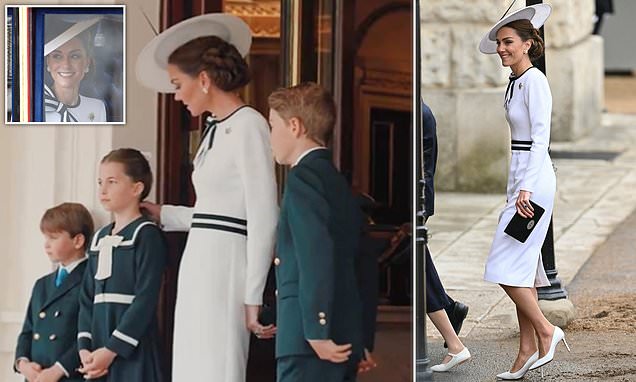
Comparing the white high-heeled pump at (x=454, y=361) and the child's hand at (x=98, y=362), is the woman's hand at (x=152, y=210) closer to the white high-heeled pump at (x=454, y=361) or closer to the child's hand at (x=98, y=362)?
the child's hand at (x=98, y=362)

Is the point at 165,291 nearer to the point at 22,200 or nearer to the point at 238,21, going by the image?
the point at 22,200

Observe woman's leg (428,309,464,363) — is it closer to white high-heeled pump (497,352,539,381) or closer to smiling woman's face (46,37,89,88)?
white high-heeled pump (497,352,539,381)

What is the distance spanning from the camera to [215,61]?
13.2 ft

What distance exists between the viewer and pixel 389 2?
154 inches

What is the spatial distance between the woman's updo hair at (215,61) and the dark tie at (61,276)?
0.71 meters

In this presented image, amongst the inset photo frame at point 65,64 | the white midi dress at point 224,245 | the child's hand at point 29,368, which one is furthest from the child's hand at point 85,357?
the inset photo frame at point 65,64

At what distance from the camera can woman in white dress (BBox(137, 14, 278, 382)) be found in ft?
13.0

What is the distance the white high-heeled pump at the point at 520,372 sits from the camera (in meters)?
5.33

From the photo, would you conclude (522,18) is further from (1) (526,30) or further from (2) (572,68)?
(2) (572,68)

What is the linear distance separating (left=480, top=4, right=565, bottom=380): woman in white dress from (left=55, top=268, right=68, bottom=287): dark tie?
1.81m

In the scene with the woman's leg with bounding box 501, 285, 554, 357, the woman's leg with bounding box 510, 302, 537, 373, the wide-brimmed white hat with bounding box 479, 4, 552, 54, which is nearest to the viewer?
the wide-brimmed white hat with bounding box 479, 4, 552, 54


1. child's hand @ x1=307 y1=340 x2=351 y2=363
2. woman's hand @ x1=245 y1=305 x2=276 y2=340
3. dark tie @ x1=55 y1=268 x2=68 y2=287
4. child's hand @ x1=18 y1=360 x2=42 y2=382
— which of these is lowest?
child's hand @ x1=18 y1=360 x2=42 y2=382

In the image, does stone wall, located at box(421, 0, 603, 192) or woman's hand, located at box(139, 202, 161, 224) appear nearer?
woman's hand, located at box(139, 202, 161, 224)

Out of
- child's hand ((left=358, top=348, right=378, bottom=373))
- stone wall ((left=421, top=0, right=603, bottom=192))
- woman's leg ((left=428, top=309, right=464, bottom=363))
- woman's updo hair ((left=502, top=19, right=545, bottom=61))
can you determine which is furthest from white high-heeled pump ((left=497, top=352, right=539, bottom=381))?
stone wall ((left=421, top=0, right=603, bottom=192))
